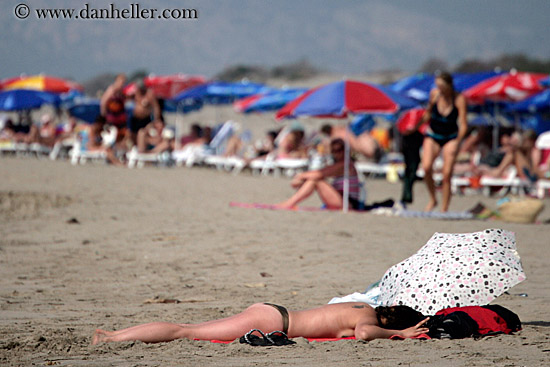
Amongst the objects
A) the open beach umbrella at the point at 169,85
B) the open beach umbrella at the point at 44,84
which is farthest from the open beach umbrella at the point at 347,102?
the open beach umbrella at the point at 44,84

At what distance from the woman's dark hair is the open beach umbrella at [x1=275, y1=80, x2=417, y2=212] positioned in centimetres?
548

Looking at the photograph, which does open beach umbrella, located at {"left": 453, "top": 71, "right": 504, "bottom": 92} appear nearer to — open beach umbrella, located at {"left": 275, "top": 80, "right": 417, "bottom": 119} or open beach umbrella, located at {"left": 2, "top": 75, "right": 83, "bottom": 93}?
open beach umbrella, located at {"left": 275, "top": 80, "right": 417, "bottom": 119}

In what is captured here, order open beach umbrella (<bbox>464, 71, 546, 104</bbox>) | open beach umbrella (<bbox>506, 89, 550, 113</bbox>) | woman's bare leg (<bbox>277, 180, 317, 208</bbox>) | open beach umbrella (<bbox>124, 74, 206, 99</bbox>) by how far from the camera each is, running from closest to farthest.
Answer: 1. woman's bare leg (<bbox>277, 180, 317, 208</bbox>)
2. open beach umbrella (<bbox>464, 71, 546, 104</bbox>)
3. open beach umbrella (<bbox>506, 89, 550, 113</bbox>)
4. open beach umbrella (<bbox>124, 74, 206, 99</bbox>)

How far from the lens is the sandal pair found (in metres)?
3.49

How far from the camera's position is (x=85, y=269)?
5570 mm

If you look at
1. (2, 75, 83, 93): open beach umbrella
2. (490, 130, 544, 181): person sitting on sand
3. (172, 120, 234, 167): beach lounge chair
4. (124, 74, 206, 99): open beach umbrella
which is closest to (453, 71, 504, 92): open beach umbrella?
(490, 130, 544, 181): person sitting on sand

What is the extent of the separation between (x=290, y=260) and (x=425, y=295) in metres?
2.22

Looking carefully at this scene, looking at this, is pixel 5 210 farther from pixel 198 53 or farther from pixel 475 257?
pixel 198 53

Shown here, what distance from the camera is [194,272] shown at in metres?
5.59

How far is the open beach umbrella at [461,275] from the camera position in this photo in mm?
3877

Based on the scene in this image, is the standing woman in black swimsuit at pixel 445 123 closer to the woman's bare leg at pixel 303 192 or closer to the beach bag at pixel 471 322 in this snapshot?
the woman's bare leg at pixel 303 192

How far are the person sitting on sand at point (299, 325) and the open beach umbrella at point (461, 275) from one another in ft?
0.59

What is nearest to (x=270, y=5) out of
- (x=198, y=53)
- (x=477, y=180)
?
(x=198, y=53)

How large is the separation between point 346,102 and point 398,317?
5.77 meters
